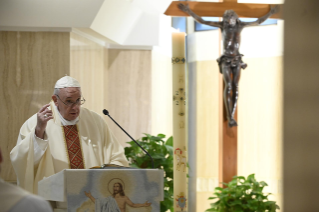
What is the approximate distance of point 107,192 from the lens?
7.38 ft

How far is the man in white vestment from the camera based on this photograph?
3.47ft

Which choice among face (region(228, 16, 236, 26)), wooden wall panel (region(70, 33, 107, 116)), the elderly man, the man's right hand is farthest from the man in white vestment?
face (region(228, 16, 236, 26))

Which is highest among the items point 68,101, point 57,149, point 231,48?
point 231,48

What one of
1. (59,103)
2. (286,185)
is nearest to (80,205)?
(59,103)

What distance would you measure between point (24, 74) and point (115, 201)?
8.86 ft

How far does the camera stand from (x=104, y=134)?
3.68m

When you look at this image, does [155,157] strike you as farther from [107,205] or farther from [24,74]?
[107,205]

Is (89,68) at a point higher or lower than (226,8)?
lower

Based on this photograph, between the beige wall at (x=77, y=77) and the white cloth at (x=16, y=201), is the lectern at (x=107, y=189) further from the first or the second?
the beige wall at (x=77, y=77)

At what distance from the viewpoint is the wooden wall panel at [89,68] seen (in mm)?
4746

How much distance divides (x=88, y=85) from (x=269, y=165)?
2.99 metres

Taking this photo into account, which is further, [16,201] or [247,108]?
[247,108]

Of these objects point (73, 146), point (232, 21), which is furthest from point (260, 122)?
point (73, 146)

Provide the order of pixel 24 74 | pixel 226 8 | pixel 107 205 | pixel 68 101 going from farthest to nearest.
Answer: pixel 226 8
pixel 24 74
pixel 68 101
pixel 107 205
